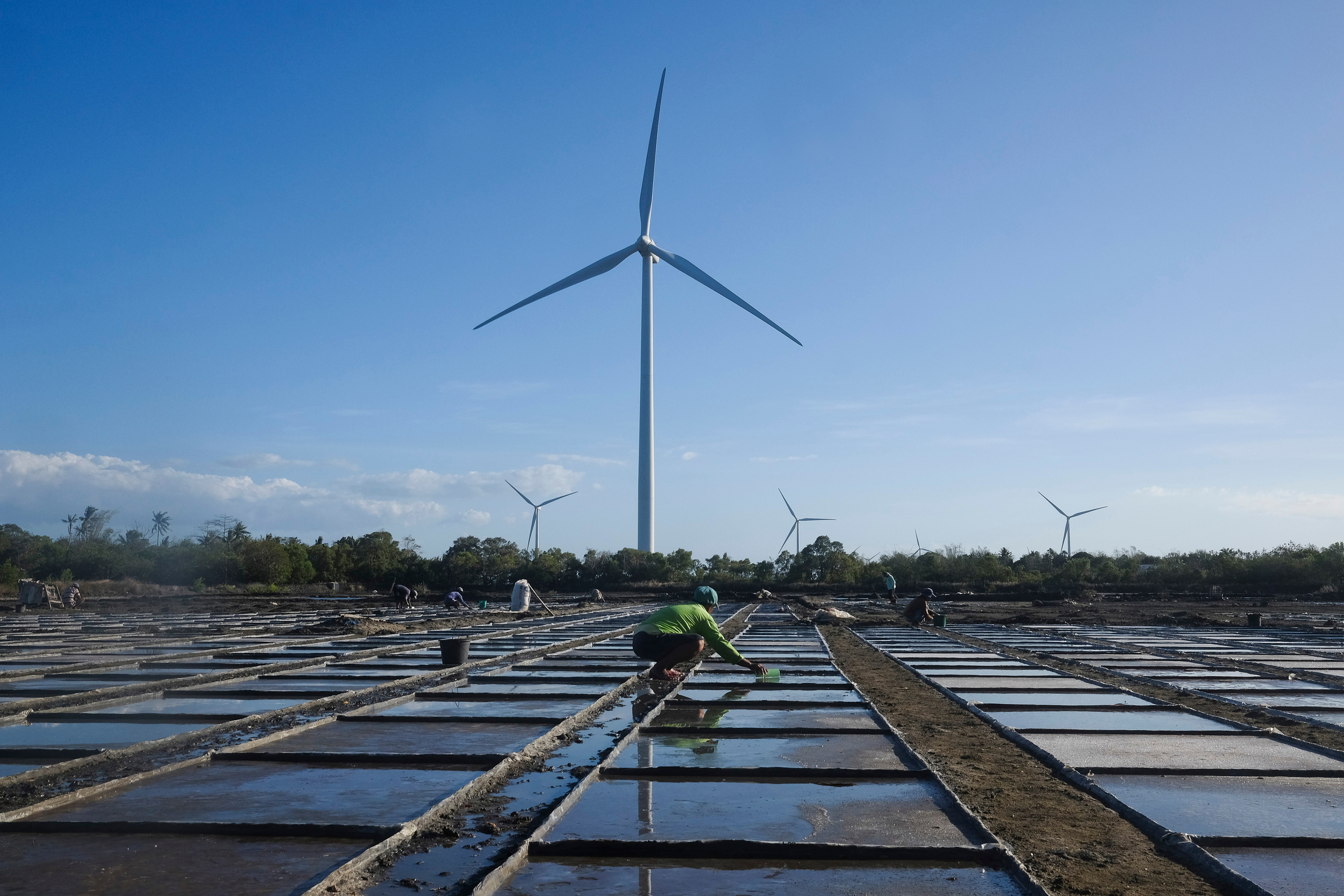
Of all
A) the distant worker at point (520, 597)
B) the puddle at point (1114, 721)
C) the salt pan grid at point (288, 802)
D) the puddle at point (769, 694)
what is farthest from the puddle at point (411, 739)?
the distant worker at point (520, 597)

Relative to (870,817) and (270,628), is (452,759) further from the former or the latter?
(270,628)

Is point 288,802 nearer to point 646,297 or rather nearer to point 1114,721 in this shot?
point 1114,721

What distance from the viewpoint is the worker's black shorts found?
10.4m

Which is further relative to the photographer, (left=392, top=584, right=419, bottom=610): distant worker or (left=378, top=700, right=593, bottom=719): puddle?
(left=392, top=584, right=419, bottom=610): distant worker

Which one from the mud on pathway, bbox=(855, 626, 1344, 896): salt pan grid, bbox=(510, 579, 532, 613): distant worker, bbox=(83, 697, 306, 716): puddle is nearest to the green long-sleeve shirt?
the mud on pathway

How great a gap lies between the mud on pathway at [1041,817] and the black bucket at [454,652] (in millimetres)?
6160

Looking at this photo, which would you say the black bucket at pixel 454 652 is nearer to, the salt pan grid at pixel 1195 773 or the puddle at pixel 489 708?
the puddle at pixel 489 708

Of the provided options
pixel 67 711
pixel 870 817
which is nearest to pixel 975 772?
pixel 870 817

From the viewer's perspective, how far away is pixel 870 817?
196 inches

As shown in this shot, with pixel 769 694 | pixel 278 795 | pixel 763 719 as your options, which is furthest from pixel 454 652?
pixel 278 795

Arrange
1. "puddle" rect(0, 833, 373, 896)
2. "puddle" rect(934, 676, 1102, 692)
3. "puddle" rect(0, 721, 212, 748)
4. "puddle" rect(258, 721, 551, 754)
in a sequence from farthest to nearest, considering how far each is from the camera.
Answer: "puddle" rect(934, 676, 1102, 692), "puddle" rect(0, 721, 212, 748), "puddle" rect(258, 721, 551, 754), "puddle" rect(0, 833, 373, 896)

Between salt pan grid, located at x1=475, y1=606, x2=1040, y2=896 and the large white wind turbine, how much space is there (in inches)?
1532

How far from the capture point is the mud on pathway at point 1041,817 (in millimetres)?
4117

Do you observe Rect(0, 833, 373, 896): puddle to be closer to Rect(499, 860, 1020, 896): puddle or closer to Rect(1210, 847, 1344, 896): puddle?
Rect(499, 860, 1020, 896): puddle
